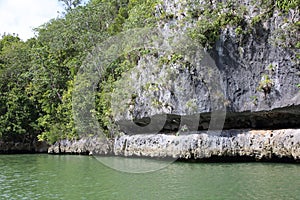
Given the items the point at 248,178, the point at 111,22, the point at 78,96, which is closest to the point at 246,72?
the point at 248,178

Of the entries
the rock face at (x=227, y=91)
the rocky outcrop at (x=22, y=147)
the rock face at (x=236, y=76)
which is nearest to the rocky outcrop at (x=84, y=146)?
the rocky outcrop at (x=22, y=147)

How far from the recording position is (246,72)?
15336mm

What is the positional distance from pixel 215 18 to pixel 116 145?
27.4ft

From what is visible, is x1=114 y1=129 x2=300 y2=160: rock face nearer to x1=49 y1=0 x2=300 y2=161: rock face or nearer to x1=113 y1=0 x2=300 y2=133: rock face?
x1=49 y1=0 x2=300 y2=161: rock face

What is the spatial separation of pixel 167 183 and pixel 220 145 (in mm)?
5148

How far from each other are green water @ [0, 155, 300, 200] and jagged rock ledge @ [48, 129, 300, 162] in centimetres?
67

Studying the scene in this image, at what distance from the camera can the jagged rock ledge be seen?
549 inches

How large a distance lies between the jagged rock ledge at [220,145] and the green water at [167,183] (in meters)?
0.67

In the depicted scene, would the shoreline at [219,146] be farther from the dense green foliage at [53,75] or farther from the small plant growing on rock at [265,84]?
the dense green foliage at [53,75]

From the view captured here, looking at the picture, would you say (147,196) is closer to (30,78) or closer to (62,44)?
(62,44)

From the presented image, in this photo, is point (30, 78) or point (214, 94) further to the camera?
point (30, 78)

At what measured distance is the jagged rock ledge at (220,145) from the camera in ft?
45.8

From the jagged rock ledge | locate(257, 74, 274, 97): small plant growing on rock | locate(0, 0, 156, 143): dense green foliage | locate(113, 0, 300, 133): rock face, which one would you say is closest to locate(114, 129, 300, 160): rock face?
the jagged rock ledge

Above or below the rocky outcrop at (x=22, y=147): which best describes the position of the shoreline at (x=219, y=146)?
below
